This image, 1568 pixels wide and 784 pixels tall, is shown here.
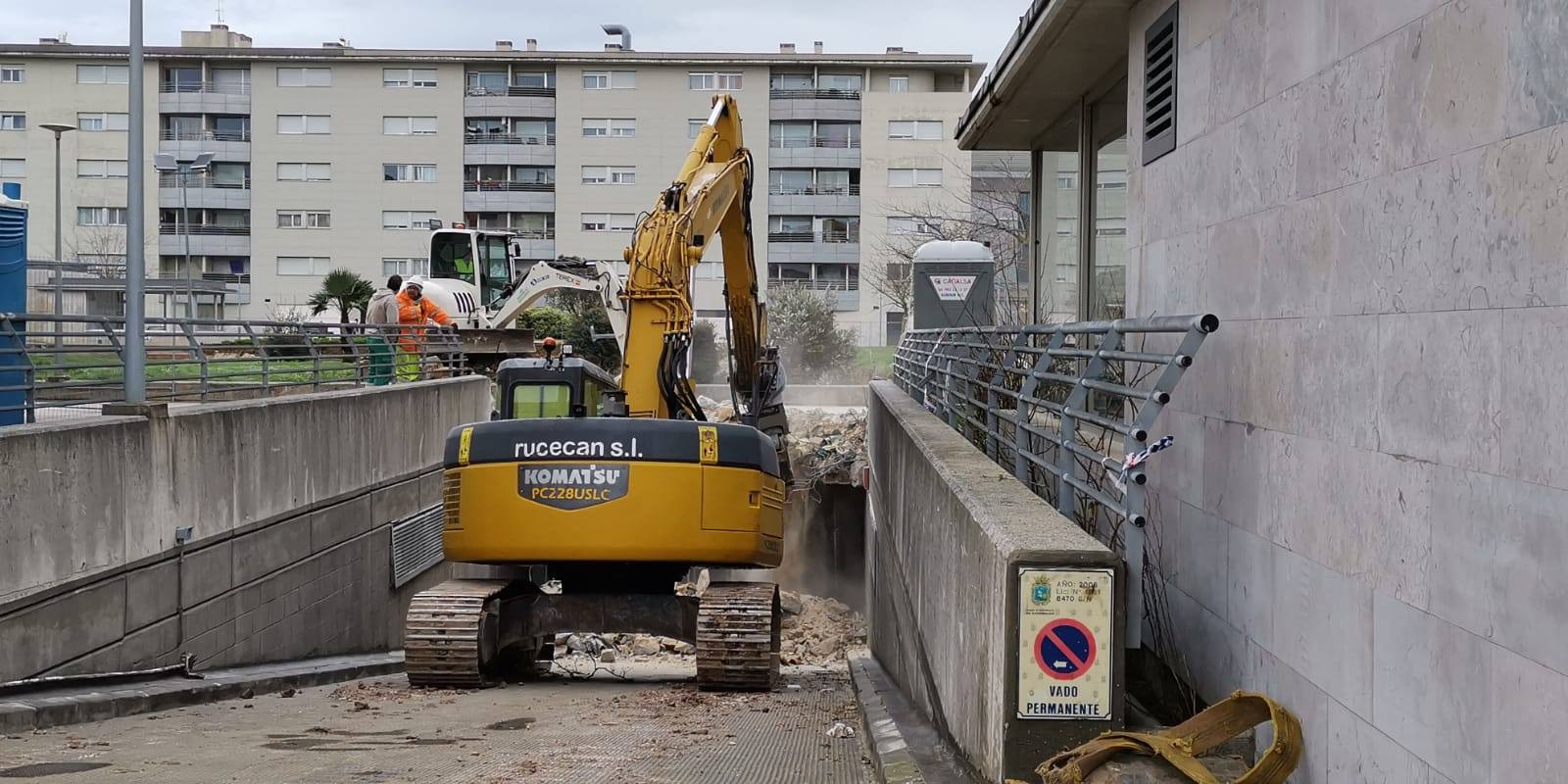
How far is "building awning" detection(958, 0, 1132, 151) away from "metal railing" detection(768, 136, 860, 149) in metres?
49.2

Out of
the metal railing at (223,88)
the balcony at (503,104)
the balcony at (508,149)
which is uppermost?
the metal railing at (223,88)

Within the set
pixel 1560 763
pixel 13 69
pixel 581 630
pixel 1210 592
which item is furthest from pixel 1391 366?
pixel 13 69

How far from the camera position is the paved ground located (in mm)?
8633

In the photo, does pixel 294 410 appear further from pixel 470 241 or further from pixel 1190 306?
pixel 470 241

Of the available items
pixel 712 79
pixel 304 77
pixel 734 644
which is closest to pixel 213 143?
pixel 304 77

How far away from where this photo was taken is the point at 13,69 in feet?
222

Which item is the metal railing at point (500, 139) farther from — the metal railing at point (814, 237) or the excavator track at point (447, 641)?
the excavator track at point (447, 641)

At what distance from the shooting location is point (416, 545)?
23.8 meters

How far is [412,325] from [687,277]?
10.3 metres

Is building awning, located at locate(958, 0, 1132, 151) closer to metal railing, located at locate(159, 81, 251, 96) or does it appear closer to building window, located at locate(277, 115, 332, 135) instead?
building window, located at locate(277, 115, 332, 135)

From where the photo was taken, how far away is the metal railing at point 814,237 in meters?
67.6

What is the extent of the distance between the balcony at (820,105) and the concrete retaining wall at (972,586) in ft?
183

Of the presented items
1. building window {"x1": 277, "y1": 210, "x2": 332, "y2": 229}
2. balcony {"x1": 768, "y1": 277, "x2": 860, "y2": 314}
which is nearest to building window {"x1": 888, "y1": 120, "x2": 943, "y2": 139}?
balcony {"x1": 768, "y1": 277, "x2": 860, "y2": 314}

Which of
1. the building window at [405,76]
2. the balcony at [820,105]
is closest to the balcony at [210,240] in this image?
the building window at [405,76]
